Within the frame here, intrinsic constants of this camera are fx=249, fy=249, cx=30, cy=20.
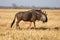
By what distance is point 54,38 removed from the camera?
14023 millimetres

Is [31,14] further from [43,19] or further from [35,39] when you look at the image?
[35,39]

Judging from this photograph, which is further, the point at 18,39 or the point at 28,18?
the point at 28,18

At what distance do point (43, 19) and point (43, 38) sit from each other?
7.76 m

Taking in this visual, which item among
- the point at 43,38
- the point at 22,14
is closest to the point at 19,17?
the point at 22,14

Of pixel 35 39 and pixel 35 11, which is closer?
pixel 35 39

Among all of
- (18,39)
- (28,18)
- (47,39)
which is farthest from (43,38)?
(28,18)

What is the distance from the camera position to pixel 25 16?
21.0m

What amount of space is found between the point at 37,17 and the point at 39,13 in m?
0.38

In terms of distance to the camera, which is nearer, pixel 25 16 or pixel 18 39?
pixel 18 39

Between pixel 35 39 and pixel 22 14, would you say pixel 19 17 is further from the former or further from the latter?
pixel 35 39

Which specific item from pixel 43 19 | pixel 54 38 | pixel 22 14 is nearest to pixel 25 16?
pixel 22 14

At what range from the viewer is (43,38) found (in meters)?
13.9

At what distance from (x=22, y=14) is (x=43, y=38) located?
741 cm

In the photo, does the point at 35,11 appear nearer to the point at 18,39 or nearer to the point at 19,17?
the point at 19,17
